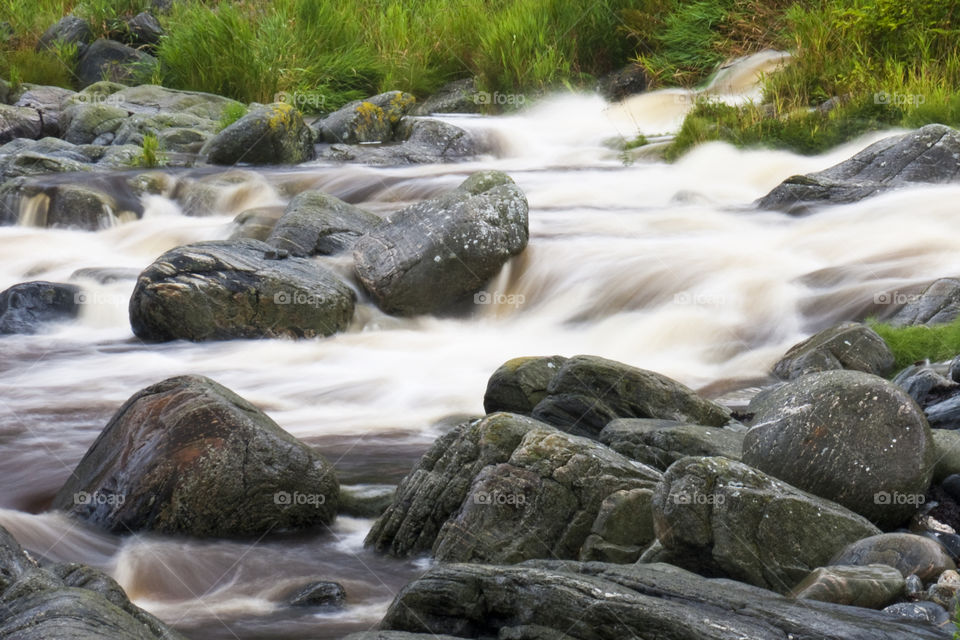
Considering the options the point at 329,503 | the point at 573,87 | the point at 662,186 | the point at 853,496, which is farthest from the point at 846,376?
the point at 573,87

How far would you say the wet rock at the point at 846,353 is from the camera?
22.6ft

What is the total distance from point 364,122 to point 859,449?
11.8m

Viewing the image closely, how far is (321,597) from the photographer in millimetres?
4570

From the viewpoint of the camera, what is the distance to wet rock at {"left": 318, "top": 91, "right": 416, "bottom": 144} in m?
15.4

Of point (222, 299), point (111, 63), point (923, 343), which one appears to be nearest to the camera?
point (923, 343)

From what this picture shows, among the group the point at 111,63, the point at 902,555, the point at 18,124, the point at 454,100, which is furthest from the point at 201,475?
the point at 111,63

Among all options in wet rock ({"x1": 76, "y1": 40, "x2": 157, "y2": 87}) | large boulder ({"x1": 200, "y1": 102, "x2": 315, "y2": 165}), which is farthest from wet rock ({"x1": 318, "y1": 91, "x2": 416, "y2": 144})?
wet rock ({"x1": 76, "y1": 40, "x2": 157, "y2": 87})
